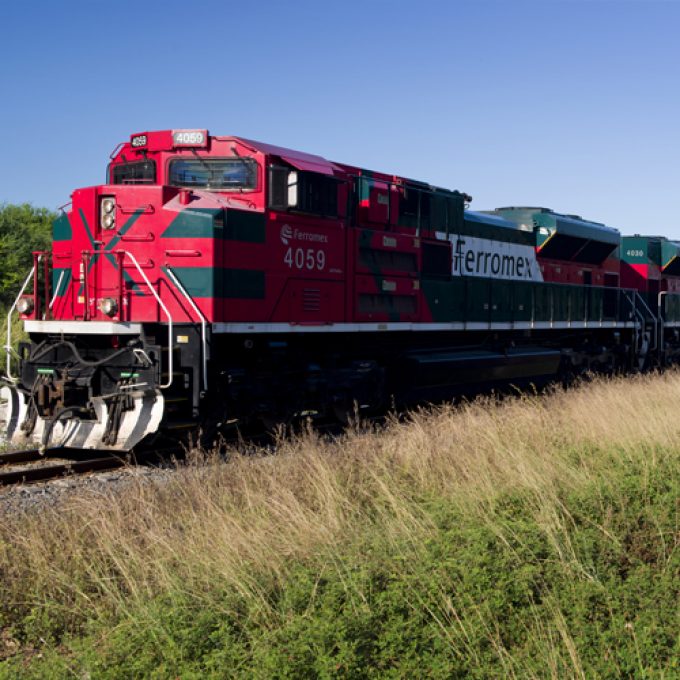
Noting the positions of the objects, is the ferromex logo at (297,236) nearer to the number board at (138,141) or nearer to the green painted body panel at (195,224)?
the green painted body panel at (195,224)

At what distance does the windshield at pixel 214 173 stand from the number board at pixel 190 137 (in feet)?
0.66

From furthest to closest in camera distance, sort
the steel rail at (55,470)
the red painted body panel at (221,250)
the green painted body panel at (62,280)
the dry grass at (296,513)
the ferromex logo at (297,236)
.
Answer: the green painted body panel at (62,280) < the ferromex logo at (297,236) < the red painted body panel at (221,250) < the steel rail at (55,470) < the dry grass at (296,513)

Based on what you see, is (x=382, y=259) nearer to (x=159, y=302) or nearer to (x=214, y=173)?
(x=214, y=173)

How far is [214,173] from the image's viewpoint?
10172mm

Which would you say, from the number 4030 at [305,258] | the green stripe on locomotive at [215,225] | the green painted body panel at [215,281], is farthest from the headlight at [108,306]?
the number 4030 at [305,258]

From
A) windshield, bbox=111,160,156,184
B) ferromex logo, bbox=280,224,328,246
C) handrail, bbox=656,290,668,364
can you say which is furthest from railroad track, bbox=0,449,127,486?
handrail, bbox=656,290,668,364

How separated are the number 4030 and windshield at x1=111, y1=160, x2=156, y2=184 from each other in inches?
79.1

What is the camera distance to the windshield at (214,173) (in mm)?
9992

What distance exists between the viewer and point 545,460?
738cm

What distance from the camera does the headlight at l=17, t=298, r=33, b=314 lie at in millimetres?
10211

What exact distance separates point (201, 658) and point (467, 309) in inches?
415

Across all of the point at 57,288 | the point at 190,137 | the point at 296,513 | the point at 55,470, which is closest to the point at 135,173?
the point at 190,137

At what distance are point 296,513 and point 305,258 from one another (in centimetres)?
520

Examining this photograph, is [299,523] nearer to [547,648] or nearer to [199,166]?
[547,648]
